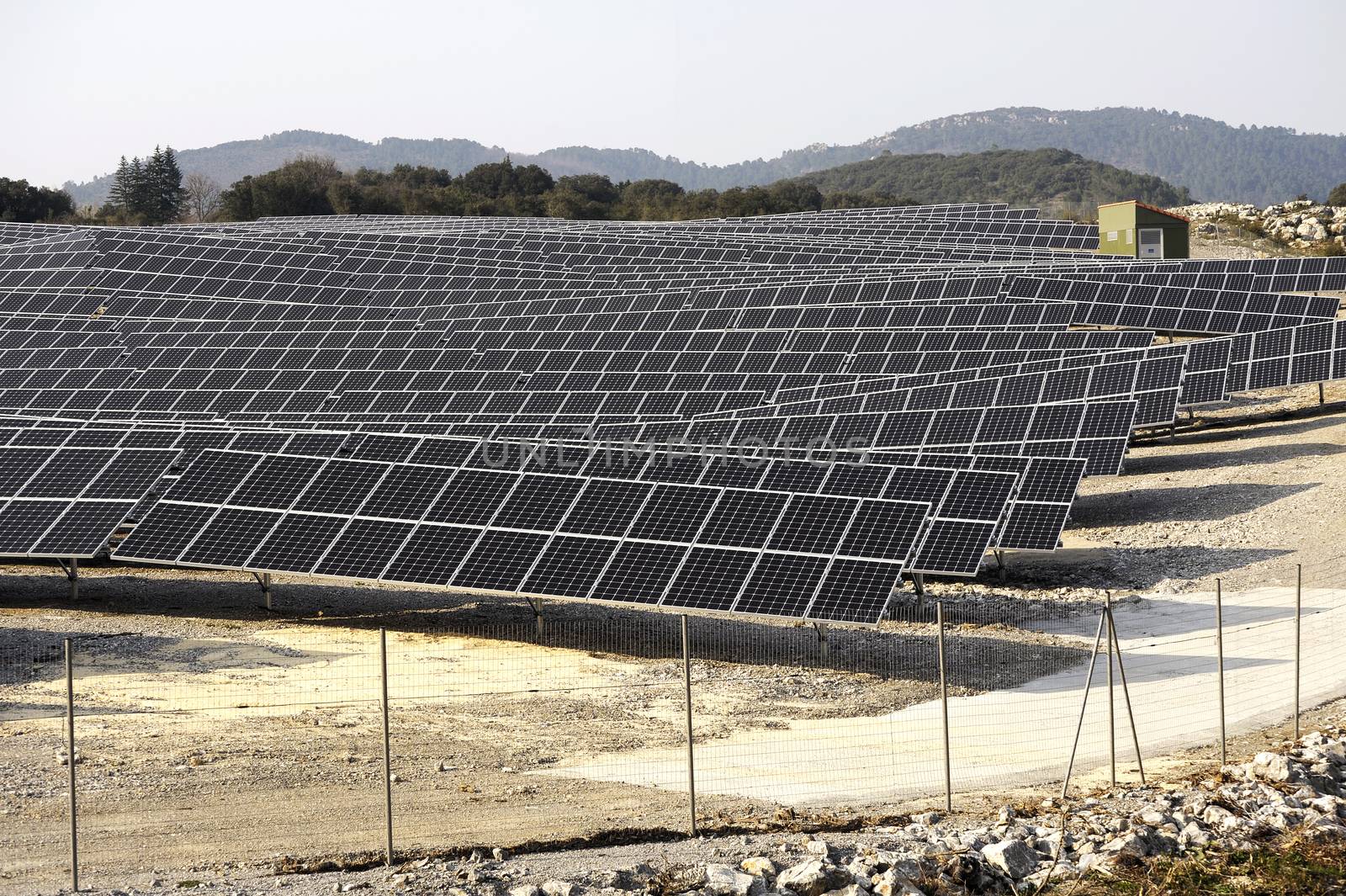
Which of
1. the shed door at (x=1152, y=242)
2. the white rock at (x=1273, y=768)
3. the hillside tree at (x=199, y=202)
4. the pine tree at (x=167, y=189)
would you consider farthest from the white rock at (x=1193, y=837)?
the pine tree at (x=167, y=189)

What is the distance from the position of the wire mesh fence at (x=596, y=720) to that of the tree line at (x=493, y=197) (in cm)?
8507

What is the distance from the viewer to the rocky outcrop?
78.9 m

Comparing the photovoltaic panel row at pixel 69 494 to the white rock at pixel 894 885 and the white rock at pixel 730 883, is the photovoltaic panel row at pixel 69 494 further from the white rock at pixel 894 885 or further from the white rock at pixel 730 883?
the white rock at pixel 894 885

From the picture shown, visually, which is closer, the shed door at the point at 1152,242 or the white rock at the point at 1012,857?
the white rock at the point at 1012,857

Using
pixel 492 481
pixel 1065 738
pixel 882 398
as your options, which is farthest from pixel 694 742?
pixel 882 398

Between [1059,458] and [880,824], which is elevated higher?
[1059,458]

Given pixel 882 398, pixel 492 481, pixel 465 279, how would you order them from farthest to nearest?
1. pixel 465 279
2. pixel 882 398
3. pixel 492 481

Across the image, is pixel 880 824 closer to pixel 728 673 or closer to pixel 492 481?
pixel 728 673

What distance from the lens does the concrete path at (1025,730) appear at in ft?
42.8

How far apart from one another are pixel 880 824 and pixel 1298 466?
64.9 feet

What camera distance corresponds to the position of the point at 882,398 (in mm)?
30672

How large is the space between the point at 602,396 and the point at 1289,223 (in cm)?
6512

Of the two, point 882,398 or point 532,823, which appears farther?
point 882,398

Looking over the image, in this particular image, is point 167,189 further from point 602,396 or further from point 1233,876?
point 1233,876
